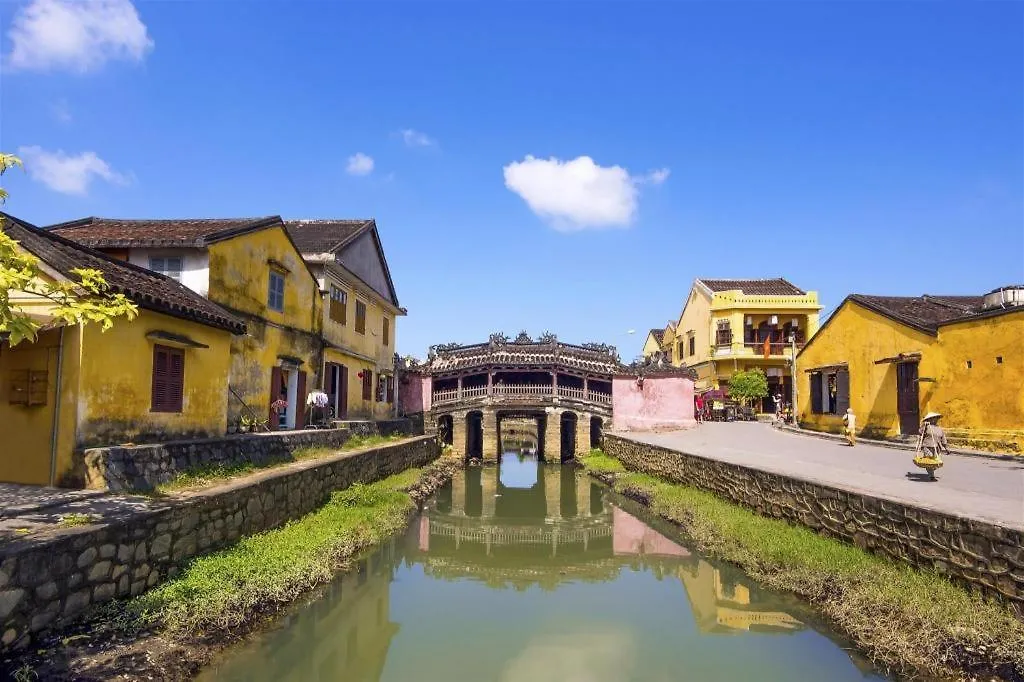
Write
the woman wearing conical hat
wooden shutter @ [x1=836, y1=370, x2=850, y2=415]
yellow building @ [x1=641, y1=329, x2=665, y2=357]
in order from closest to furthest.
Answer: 1. the woman wearing conical hat
2. wooden shutter @ [x1=836, y1=370, x2=850, y2=415]
3. yellow building @ [x1=641, y1=329, x2=665, y2=357]

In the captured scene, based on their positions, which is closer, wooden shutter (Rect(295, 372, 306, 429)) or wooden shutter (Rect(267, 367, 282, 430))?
wooden shutter (Rect(267, 367, 282, 430))

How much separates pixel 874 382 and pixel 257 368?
18347 millimetres

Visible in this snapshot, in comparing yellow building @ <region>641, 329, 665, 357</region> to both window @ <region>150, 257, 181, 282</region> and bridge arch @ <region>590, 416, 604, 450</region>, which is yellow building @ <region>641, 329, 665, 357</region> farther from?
window @ <region>150, 257, 181, 282</region>

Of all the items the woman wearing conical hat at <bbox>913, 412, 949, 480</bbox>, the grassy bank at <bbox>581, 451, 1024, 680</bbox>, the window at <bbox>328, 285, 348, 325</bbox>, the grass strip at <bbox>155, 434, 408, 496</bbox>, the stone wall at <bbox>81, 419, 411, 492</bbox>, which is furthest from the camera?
the window at <bbox>328, 285, 348, 325</bbox>

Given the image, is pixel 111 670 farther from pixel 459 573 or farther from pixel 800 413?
pixel 800 413

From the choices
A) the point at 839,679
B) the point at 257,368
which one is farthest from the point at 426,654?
the point at 257,368

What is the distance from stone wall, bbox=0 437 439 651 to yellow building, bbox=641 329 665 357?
41.8 meters

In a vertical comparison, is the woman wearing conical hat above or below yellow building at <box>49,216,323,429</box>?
below

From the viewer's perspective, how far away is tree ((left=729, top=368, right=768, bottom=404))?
3134 cm

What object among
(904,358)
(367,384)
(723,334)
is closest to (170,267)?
(367,384)

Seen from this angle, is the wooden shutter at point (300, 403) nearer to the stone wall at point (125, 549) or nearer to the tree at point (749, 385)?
the stone wall at point (125, 549)

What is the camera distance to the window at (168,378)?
9.59 metres

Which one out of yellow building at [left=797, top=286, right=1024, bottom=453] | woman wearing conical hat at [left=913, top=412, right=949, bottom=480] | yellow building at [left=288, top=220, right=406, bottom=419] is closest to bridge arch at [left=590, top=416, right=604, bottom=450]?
yellow building at [left=797, top=286, right=1024, bottom=453]

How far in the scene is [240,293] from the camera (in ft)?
Answer: 44.9
